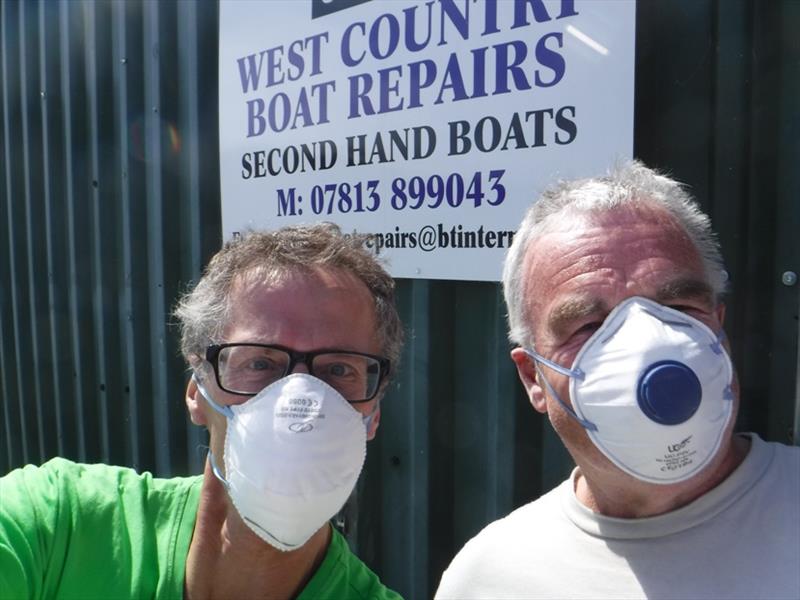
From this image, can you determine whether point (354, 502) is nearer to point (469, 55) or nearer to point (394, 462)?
point (394, 462)

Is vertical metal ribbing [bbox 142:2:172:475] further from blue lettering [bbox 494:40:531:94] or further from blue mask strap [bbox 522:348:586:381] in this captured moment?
blue mask strap [bbox 522:348:586:381]

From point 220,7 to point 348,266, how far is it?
1979mm

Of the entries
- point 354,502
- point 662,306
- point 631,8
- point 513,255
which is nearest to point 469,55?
point 631,8

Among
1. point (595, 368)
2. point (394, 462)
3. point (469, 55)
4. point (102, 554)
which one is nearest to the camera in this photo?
point (595, 368)

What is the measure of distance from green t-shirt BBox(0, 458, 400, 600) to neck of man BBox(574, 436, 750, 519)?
1.90 ft

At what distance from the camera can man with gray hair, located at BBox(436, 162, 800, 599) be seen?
142 centimetres

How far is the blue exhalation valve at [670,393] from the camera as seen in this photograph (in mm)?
1391

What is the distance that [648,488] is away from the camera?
1512 mm

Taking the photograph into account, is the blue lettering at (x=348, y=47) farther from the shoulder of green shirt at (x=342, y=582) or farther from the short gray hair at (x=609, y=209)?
the shoulder of green shirt at (x=342, y=582)

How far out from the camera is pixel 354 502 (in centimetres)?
300

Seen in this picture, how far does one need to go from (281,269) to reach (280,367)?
9.3 inches

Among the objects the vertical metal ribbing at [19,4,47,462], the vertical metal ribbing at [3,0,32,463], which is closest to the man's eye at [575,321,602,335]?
the vertical metal ribbing at [19,4,47,462]

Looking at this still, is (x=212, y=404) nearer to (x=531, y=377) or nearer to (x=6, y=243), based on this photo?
(x=531, y=377)

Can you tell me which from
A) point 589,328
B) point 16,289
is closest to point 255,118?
point 589,328
